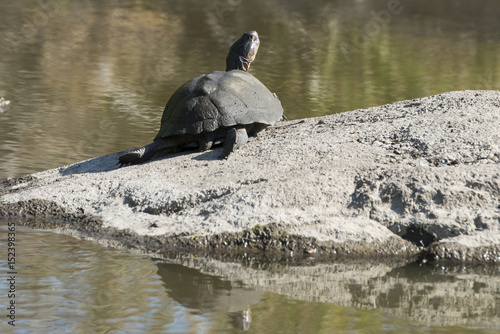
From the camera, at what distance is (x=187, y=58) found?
14.4 metres

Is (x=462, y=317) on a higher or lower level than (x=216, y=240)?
lower

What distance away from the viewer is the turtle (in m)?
5.98

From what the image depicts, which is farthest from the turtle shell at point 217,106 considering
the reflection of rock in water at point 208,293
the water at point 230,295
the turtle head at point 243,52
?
the reflection of rock in water at point 208,293

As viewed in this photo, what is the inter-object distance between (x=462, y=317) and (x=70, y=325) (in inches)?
82.6

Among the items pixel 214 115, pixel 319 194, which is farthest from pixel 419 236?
pixel 214 115

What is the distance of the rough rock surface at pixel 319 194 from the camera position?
5051 mm

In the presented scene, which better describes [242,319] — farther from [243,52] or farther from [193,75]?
[193,75]

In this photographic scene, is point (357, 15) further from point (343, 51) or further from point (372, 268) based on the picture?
point (372, 268)

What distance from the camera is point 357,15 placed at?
21.2 m

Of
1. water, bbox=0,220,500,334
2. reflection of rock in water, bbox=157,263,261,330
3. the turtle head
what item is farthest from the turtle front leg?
the turtle head

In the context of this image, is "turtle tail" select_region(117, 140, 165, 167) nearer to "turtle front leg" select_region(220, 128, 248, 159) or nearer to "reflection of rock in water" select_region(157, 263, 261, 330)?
"turtle front leg" select_region(220, 128, 248, 159)

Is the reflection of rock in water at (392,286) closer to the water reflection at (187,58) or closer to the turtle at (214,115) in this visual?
the turtle at (214,115)

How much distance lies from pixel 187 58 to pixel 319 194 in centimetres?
961

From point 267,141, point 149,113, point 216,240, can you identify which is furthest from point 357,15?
point 216,240
